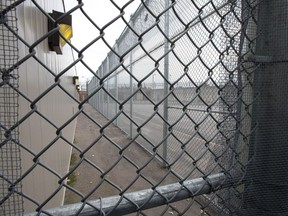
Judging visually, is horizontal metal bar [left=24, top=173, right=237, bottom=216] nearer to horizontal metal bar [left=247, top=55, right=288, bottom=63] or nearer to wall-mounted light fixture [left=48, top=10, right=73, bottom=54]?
horizontal metal bar [left=247, top=55, right=288, bottom=63]

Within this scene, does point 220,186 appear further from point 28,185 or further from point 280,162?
point 28,185

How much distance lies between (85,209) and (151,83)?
186 inches

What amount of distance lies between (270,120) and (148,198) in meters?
0.90

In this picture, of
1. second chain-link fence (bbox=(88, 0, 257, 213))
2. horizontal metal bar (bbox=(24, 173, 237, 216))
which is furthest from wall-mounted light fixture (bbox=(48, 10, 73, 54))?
horizontal metal bar (bbox=(24, 173, 237, 216))

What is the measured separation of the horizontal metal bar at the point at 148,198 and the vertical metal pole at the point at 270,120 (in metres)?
0.23

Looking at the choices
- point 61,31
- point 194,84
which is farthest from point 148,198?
point 61,31

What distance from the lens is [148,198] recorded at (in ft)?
3.42

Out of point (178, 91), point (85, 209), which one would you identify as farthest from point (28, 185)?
point (178, 91)

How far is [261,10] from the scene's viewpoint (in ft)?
4.48

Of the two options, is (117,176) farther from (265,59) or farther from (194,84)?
(265,59)

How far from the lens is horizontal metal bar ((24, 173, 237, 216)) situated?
0.89 m

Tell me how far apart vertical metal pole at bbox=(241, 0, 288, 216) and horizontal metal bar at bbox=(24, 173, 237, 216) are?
23cm

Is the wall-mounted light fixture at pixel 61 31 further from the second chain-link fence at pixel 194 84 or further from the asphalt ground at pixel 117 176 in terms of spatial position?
the asphalt ground at pixel 117 176

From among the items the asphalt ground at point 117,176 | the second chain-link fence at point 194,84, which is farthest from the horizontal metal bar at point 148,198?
the asphalt ground at point 117,176
